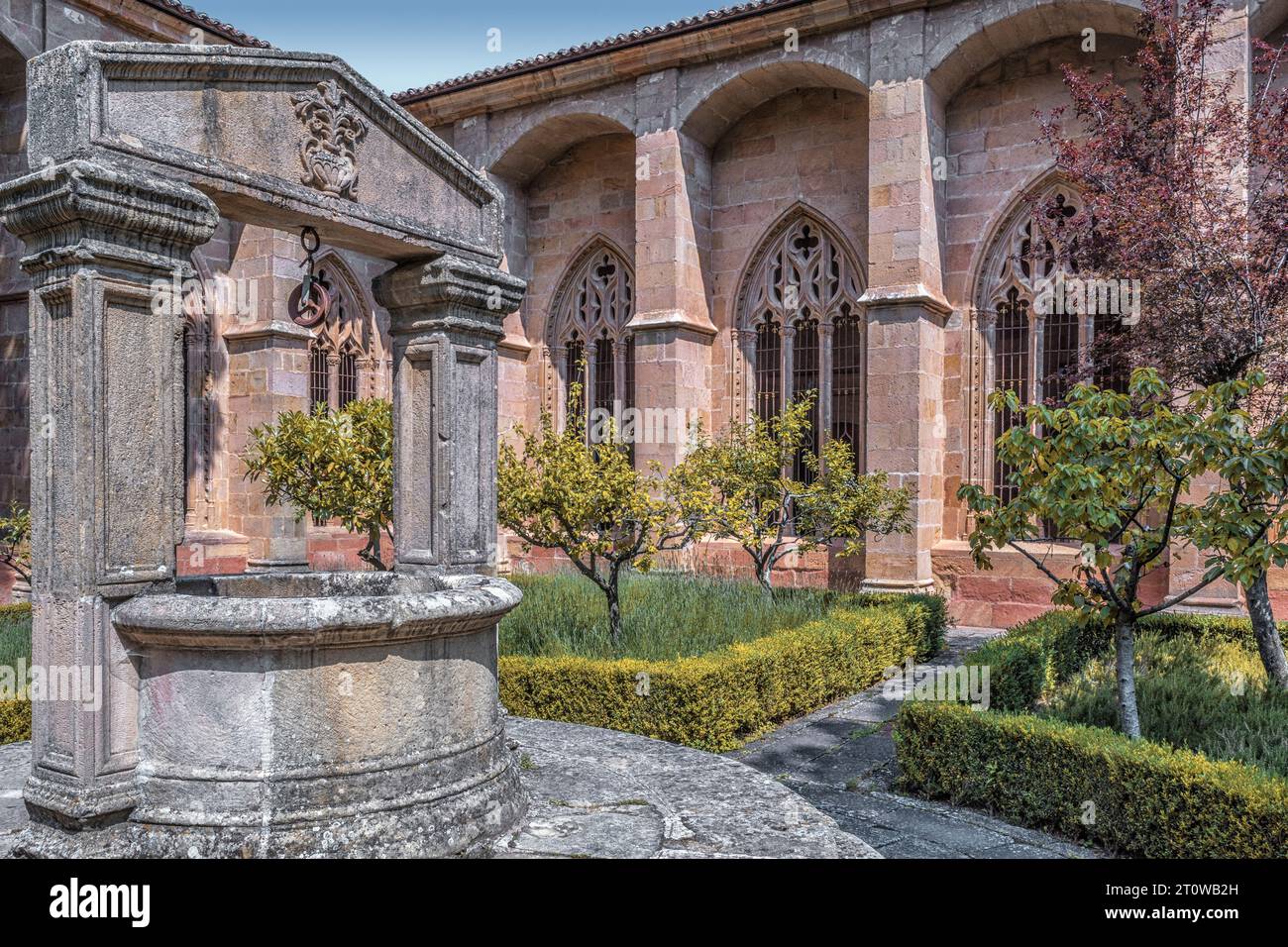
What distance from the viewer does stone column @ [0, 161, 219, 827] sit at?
3.14 meters

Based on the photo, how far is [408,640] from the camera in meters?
3.34

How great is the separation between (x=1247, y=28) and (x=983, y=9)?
249 cm

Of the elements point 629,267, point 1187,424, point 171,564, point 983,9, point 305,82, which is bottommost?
point 171,564

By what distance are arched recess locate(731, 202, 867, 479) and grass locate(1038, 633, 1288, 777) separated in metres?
5.31

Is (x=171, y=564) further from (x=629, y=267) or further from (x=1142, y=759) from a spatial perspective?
(x=629, y=267)

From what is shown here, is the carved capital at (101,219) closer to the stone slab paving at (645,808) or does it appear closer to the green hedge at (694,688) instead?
the stone slab paving at (645,808)

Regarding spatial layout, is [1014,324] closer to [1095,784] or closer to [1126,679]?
[1126,679]

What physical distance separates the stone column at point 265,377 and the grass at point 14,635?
359 cm

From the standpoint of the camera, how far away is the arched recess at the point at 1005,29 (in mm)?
10219

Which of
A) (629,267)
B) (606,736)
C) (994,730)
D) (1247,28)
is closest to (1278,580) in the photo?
(1247,28)

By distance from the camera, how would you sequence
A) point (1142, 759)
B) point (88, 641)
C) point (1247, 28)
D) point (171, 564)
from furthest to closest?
point (1247, 28) → point (1142, 759) → point (171, 564) → point (88, 641)

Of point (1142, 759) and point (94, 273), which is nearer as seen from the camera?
point (94, 273)
